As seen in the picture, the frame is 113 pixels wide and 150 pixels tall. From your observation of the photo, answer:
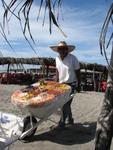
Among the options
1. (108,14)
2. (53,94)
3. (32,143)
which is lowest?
(32,143)

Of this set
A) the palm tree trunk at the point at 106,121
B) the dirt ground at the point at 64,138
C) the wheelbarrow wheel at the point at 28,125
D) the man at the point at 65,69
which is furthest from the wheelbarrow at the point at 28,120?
the palm tree trunk at the point at 106,121

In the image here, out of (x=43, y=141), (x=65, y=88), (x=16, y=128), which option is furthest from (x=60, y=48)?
(x=16, y=128)

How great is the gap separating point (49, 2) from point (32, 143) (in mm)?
5737

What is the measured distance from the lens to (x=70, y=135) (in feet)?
27.0

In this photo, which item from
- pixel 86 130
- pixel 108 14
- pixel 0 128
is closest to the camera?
pixel 108 14

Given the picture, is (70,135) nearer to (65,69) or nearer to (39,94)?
(39,94)

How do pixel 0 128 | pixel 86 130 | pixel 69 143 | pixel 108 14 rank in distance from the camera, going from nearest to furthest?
pixel 108 14 < pixel 0 128 < pixel 69 143 < pixel 86 130

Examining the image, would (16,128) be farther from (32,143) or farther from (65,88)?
(65,88)

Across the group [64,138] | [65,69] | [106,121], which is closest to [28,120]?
[64,138]

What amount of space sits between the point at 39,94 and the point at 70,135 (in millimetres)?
1067

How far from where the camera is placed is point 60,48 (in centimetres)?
879

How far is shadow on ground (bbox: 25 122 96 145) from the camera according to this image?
7731mm

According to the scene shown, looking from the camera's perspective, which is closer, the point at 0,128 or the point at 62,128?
the point at 0,128

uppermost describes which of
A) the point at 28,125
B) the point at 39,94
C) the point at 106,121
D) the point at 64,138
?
the point at 106,121
